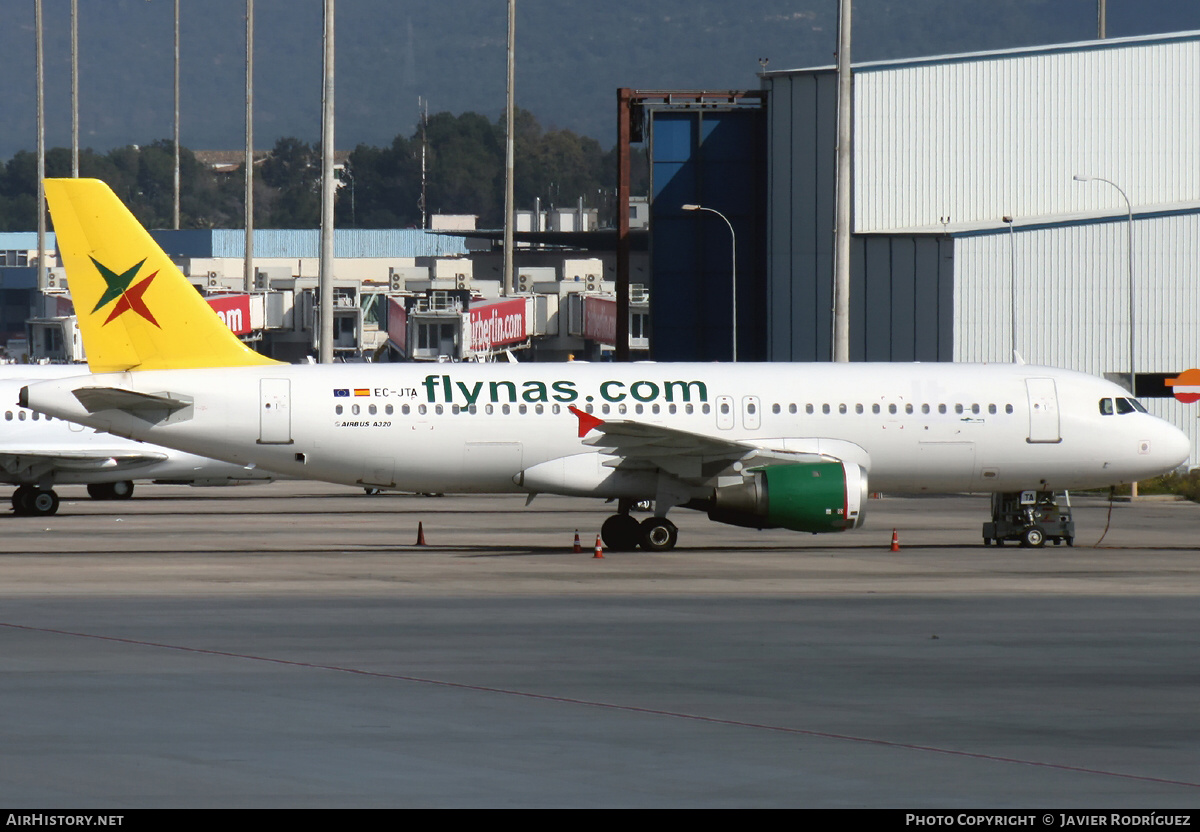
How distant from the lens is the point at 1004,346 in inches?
2168

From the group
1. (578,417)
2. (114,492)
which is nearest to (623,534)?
(578,417)

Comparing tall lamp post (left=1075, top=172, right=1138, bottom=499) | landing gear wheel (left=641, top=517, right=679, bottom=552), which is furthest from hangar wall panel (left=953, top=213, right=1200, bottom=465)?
landing gear wheel (left=641, top=517, right=679, bottom=552)

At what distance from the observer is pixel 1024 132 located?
6122 cm

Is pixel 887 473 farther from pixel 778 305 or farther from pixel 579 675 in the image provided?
pixel 778 305

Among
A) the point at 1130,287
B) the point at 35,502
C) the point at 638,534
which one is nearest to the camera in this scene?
the point at 638,534

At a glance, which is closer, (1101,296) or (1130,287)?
(1130,287)

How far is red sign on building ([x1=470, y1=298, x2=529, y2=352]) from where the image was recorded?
89375 mm

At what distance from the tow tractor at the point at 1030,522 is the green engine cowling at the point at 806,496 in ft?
13.5

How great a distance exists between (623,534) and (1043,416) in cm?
794

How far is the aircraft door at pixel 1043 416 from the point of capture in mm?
31094

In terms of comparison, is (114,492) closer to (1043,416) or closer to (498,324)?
(1043,416)
